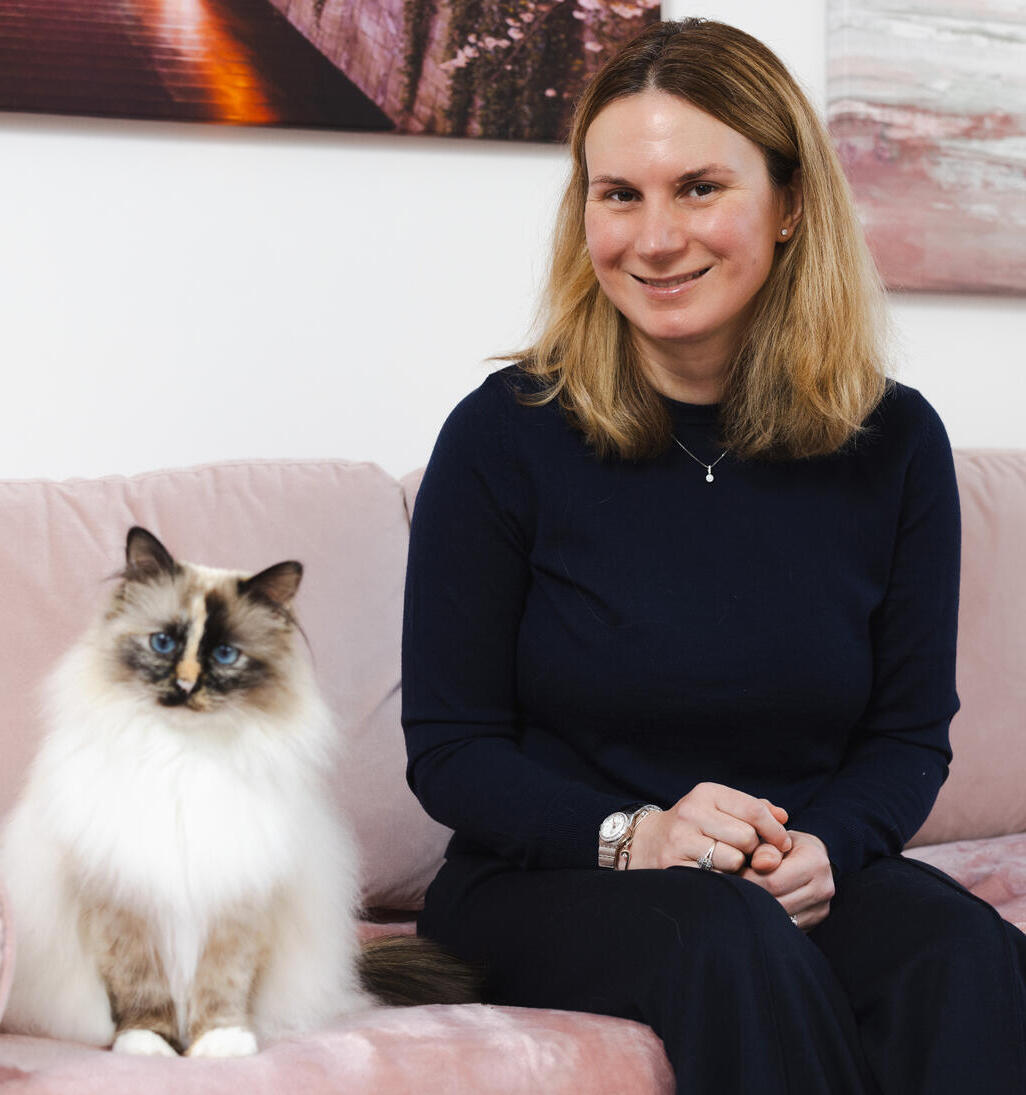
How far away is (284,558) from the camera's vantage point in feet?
5.64

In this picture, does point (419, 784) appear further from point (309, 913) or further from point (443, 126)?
point (443, 126)

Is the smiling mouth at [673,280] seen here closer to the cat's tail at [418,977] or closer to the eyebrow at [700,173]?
the eyebrow at [700,173]

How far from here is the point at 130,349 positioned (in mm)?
2047

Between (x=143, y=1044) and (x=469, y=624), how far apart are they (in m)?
0.53

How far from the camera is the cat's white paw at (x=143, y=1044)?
1074mm

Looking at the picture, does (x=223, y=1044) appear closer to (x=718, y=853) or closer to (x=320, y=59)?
(x=718, y=853)

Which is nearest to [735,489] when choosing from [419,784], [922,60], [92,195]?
[419,784]

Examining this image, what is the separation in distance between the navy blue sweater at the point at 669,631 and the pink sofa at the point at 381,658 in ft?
0.75

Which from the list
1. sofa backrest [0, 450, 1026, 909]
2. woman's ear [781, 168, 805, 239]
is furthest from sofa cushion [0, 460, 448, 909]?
woman's ear [781, 168, 805, 239]

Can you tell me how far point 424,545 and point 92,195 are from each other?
0.95 meters

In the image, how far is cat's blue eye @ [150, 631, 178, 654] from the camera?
1115mm

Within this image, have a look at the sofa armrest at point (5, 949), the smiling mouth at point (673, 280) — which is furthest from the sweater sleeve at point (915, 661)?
the sofa armrest at point (5, 949)

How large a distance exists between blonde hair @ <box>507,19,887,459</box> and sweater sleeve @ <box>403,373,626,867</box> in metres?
0.10

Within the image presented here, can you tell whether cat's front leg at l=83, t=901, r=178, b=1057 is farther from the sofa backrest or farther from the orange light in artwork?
the orange light in artwork
